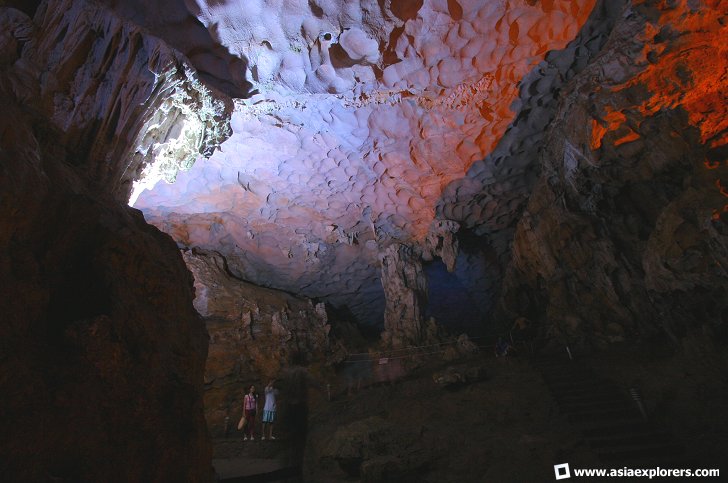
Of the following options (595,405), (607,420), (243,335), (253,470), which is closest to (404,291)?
(243,335)

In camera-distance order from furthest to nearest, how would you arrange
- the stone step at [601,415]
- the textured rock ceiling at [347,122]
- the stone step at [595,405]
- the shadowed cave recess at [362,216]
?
the stone step at [595,405], the stone step at [601,415], the textured rock ceiling at [347,122], the shadowed cave recess at [362,216]

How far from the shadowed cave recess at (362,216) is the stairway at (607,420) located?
0.04m

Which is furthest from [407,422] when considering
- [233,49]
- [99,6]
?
[99,6]

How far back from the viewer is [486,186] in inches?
408

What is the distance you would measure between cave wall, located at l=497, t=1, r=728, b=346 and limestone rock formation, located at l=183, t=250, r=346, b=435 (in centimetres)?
846

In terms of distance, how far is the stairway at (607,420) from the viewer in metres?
5.81

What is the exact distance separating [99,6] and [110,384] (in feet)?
14.7

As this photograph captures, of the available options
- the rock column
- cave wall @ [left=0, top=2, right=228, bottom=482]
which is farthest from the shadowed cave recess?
the rock column

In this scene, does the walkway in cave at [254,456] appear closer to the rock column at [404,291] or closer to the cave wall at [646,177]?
the rock column at [404,291]

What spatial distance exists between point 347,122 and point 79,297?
5.86 meters

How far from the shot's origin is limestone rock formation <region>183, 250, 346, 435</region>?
12.2 metres

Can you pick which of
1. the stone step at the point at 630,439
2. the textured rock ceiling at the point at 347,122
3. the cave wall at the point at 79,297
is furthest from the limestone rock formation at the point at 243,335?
the cave wall at the point at 79,297

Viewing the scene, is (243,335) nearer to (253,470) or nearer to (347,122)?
(253,470)

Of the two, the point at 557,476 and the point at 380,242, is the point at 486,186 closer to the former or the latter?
the point at 380,242
